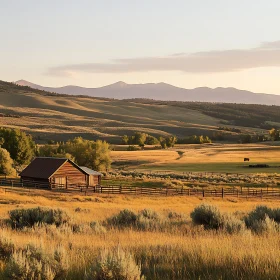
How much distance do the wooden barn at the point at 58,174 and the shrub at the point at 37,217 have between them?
3787 centimetres

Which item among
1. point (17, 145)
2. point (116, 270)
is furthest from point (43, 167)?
point (116, 270)

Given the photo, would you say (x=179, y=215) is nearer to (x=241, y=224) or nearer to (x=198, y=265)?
(x=241, y=224)

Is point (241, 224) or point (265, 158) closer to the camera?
point (241, 224)

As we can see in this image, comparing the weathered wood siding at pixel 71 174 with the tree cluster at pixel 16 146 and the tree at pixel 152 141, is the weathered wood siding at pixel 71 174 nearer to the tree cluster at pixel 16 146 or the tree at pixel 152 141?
the tree cluster at pixel 16 146

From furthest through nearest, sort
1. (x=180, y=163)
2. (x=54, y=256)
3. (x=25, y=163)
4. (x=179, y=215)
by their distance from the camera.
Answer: (x=180, y=163) < (x=25, y=163) < (x=179, y=215) < (x=54, y=256)

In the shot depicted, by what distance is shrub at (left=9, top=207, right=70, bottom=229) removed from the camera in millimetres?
15516

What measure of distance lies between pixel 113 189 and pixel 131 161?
46.7 meters

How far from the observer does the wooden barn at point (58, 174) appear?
181 ft

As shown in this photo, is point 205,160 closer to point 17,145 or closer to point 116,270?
point 17,145

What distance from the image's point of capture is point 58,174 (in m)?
55.9

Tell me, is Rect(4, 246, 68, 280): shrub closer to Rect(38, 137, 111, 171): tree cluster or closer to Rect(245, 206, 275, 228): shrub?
Rect(245, 206, 275, 228): shrub

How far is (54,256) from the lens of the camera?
7438mm

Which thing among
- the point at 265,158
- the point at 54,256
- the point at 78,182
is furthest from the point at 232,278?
the point at 265,158

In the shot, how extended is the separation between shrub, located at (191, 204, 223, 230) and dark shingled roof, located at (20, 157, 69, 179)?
136ft
